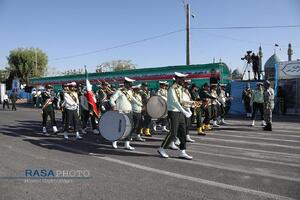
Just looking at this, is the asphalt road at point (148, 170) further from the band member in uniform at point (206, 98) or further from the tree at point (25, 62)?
the tree at point (25, 62)

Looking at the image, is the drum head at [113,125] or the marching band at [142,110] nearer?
the marching band at [142,110]

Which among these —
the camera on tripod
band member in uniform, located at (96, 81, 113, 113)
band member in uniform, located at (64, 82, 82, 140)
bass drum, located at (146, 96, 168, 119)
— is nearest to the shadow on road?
band member in uniform, located at (64, 82, 82, 140)

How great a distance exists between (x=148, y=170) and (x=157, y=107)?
8.82ft

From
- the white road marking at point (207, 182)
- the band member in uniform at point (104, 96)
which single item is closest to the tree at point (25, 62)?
the band member in uniform at point (104, 96)

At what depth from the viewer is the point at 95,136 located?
40.5 feet

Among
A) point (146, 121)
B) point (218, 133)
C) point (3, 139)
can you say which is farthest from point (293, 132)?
point (3, 139)

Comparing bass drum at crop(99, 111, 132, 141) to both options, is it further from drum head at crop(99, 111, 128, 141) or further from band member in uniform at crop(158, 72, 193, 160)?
band member in uniform at crop(158, 72, 193, 160)

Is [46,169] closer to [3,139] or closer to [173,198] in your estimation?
[173,198]

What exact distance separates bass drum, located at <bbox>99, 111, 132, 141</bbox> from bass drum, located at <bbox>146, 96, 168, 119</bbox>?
29.4 inches

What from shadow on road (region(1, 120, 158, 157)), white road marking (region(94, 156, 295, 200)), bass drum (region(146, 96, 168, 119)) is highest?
bass drum (region(146, 96, 168, 119))

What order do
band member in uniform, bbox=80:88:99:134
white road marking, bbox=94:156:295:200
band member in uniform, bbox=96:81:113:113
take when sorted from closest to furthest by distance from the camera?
white road marking, bbox=94:156:295:200 → band member in uniform, bbox=80:88:99:134 → band member in uniform, bbox=96:81:113:113

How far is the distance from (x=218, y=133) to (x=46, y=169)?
7.38 meters

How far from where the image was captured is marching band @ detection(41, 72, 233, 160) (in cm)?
830

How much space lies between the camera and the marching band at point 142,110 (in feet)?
27.2
